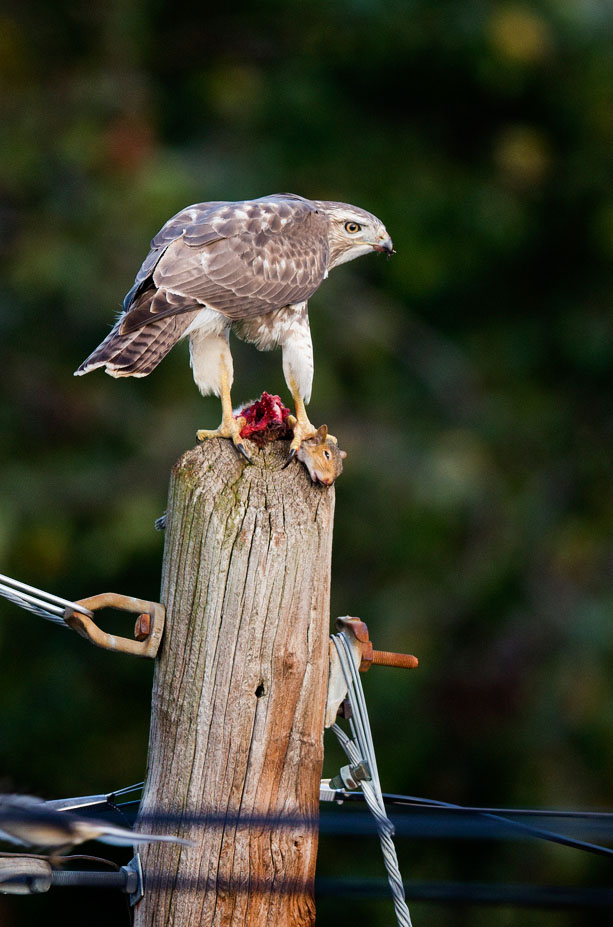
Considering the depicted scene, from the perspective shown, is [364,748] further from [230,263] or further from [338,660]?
[230,263]

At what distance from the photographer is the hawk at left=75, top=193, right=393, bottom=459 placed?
8.39 ft

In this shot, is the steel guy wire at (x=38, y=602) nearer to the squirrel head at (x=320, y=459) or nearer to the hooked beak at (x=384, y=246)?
the squirrel head at (x=320, y=459)

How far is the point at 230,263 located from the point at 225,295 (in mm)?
101

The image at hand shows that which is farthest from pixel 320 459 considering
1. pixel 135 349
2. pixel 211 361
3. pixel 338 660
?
pixel 211 361

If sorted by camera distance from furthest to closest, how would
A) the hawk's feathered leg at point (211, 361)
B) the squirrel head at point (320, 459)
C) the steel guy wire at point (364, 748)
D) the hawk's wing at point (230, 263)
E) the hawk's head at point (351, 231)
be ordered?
the hawk's head at point (351, 231)
the hawk's feathered leg at point (211, 361)
the hawk's wing at point (230, 263)
the squirrel head at point (320, 459)
the steel guy wire at point (364, 748)

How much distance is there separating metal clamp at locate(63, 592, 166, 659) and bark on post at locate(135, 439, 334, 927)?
22 mm

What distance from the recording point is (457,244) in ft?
26.8

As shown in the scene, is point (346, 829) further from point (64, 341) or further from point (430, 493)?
point (64, 341)

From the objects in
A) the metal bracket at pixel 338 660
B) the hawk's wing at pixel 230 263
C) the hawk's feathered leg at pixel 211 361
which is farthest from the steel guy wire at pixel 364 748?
the hawk's wing at pixel 230 263

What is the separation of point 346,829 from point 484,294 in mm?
7052

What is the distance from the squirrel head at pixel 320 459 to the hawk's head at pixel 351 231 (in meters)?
1.19

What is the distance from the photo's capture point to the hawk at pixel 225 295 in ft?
8.39

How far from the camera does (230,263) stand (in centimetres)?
283

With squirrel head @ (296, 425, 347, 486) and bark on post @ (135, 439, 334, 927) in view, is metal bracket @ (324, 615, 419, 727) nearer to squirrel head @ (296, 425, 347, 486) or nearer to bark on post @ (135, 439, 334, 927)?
bark on post @ (135, 439, 334, 927)
